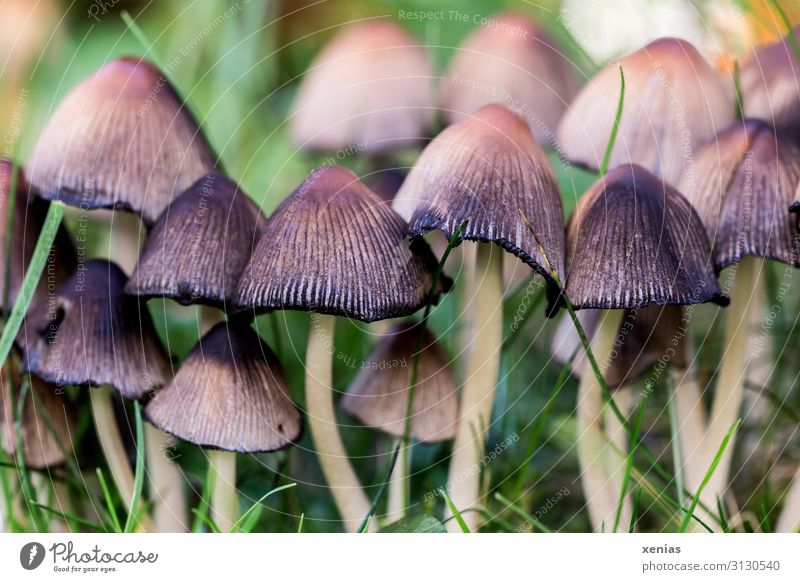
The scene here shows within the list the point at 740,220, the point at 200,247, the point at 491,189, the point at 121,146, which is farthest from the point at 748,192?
the point at 121,146

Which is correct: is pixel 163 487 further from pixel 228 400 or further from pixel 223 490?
pixel 228 400

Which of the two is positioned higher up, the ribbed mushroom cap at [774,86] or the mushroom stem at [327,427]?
the ribbed mushroom cap at [774,86]

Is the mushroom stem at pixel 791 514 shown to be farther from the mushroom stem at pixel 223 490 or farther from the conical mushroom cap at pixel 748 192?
the mushroom stem at pixel 223 490

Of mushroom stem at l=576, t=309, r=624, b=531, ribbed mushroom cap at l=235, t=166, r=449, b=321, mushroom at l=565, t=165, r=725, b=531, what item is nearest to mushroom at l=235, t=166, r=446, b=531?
ribbed mushroom cap at l=235, t=166, r=449, b=321

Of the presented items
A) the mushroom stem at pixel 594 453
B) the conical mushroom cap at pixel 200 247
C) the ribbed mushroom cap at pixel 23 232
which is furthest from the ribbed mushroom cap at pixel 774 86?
the ribbed mushroom cap at pixel 23 232
